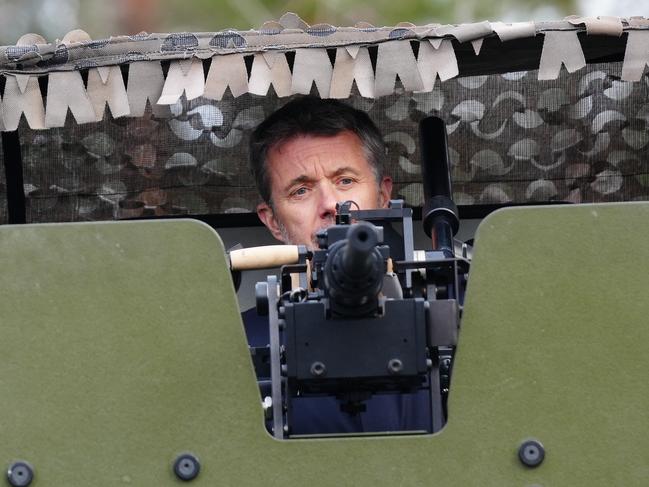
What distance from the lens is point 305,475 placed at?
315 cm

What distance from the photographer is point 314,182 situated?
491 centimetres

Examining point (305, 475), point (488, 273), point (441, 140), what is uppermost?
point (441, 140)

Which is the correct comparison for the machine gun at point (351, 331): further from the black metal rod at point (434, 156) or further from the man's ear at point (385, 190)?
the man's ear at point (385, 190)

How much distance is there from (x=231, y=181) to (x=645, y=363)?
2266 millimetres

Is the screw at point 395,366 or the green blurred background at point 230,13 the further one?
the green blurred background at point 230,13

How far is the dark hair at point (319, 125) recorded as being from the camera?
194 inches

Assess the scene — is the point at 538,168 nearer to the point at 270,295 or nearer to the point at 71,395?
the point at 270,295

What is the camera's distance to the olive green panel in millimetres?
3158

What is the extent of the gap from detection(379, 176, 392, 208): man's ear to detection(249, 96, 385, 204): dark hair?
0.05 metres

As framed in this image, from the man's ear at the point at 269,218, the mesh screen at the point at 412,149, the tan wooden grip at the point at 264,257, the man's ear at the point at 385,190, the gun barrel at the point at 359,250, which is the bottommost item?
the gun barrel at the point at 359,250

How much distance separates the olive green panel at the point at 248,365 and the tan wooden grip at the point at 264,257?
0.25 m

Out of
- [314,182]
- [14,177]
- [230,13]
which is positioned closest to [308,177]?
[314,182]

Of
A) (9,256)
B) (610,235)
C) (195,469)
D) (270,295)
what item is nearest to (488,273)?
(610,235)

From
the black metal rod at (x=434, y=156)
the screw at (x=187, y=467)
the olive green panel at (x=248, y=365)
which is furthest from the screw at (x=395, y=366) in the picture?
the black metal rod at (x=434, y=156)
